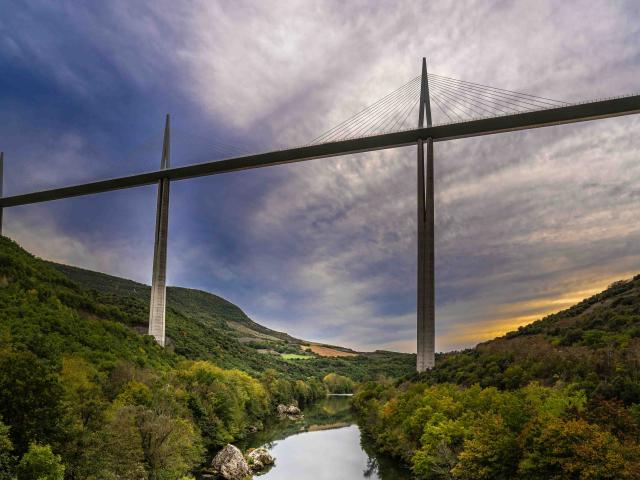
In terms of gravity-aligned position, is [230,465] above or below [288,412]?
above

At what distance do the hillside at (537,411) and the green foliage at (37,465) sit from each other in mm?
15261

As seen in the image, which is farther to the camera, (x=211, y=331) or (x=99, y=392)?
(x=211, y=331)

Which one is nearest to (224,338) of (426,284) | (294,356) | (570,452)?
(294,356)

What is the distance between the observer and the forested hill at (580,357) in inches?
937

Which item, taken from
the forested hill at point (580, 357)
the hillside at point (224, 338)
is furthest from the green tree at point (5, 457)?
the hillside at point (224, 338)

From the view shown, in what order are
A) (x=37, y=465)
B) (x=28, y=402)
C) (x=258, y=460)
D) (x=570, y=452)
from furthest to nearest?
(x=258, y=460) < (x=28, y=402) < (x=570, y=452) < (x=37, y=465)

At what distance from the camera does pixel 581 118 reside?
1513 inches

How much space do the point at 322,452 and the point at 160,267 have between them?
25.3 m

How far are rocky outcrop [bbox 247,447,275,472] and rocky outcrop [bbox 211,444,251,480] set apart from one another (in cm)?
169

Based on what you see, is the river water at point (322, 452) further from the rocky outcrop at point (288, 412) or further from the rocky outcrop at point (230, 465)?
the rocky outcrop at point (288, 412)

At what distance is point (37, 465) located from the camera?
586 inches

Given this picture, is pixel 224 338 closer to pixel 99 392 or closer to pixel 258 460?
pixel 258 460

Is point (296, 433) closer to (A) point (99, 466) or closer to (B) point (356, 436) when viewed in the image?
(B) point (356, 436)

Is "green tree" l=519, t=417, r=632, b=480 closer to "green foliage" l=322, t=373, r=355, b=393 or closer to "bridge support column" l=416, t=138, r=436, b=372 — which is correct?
"bridge support column" l=416, t=138, r=436, b=372
